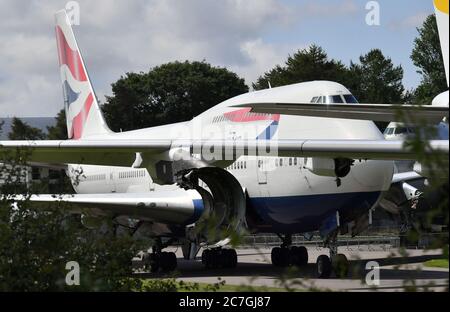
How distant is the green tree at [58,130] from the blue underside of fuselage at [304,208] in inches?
2166

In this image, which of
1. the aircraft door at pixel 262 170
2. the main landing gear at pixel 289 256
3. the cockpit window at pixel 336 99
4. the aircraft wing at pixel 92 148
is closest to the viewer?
the aircraft wing at pixel 92 148

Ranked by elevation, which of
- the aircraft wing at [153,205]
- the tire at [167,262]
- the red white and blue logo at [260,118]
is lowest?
the tire at [167,262]

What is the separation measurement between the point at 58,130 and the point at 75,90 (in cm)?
4693

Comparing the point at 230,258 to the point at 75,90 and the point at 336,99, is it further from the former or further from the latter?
the point at 75,90

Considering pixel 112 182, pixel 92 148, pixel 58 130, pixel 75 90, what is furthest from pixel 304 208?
pixel 58 130

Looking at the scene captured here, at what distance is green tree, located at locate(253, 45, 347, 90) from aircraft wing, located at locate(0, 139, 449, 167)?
45.8 metres

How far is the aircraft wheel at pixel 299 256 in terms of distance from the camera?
22.9 meters

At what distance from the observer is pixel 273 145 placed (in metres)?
14.3

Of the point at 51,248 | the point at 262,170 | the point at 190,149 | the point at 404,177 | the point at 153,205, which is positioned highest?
the point at 190,149

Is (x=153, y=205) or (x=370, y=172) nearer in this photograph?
(x=370, y=172)

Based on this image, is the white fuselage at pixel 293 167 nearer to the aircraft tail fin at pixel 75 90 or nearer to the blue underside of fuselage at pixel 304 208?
the blue underside of fuselage at pixel 304 208

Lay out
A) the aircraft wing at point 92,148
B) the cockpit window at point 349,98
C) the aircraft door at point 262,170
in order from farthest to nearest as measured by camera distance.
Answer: the aircraft door at point 262,170, the cockpit window at point 349,98, the aircraft wing at point 92,148

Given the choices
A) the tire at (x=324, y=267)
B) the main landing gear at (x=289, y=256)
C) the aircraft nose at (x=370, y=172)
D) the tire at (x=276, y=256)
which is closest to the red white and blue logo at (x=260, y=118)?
the aircraft nose at (x=370, y=172)

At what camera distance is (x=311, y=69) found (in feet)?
216
